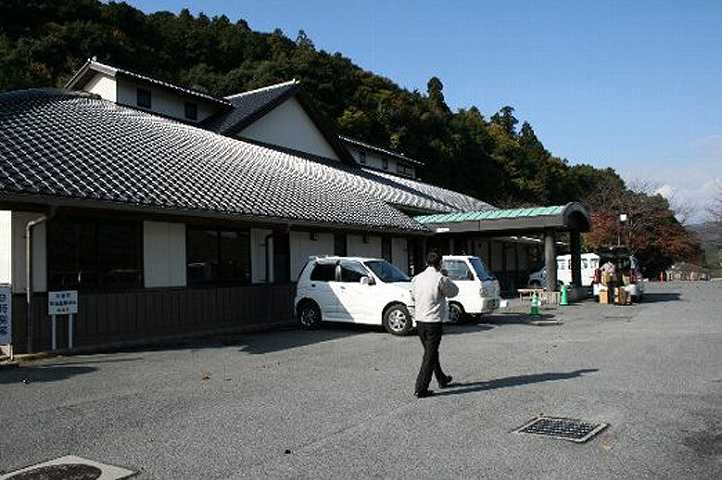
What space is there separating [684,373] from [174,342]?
9.45 meters

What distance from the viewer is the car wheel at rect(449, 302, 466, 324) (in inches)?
655

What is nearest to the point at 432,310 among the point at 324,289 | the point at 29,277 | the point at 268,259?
the point at 29,277

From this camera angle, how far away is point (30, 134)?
13.7m

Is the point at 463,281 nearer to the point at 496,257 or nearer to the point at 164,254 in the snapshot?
the point at 164,254

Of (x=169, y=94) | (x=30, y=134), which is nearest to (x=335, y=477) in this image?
(x=30, y=134)

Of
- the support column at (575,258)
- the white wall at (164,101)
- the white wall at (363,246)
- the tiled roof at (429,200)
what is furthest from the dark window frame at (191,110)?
the support column at (575,258)

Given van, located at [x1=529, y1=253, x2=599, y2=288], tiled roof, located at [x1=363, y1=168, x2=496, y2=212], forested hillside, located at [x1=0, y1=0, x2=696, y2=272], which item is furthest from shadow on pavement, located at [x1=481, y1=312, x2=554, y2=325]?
forested hillside, located at [x1=0, y1=0, x2=696, y2=272]

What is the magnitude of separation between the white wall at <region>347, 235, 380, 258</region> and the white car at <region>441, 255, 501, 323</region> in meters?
4.34

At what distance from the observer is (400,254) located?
78.6ft

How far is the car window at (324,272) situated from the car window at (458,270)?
10.6 ft

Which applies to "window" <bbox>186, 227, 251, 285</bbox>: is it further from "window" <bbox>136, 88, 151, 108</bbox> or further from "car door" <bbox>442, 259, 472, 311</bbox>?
"window" <bbox>136, 88, 151, 108</bbox>

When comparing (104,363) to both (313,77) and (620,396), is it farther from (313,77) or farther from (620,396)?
(313,77)

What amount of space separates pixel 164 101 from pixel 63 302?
59.9 ft

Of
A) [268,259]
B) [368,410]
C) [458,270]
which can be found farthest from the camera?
[268,259]
